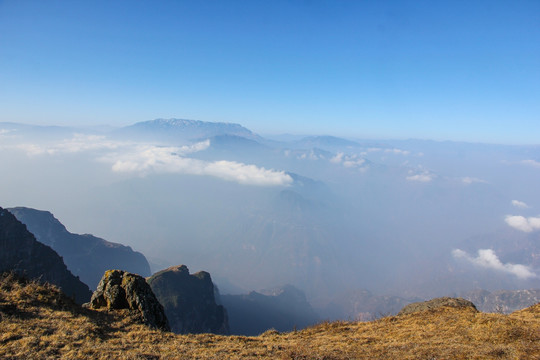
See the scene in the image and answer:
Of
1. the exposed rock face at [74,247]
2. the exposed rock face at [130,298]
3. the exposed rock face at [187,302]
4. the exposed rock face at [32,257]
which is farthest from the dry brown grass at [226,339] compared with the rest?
the exposed rock face at [74,247]

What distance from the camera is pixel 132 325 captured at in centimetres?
1403

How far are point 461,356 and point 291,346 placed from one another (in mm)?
7482

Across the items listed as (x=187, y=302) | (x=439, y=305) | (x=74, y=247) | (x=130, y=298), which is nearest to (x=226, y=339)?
(x=130, y=298)

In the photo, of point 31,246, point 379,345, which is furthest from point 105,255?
point 379,345

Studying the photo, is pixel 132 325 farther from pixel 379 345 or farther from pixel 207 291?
pixel 207 291

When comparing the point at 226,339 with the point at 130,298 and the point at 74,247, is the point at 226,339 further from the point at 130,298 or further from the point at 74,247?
the point at 74,247

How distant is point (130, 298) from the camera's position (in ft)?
52.6

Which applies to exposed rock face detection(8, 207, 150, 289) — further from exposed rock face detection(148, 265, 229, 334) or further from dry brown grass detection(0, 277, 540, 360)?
dry brown grass detection(0, 277, 540, 360)

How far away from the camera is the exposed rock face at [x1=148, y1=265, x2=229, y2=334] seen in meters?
113

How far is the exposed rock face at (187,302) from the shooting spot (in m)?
113

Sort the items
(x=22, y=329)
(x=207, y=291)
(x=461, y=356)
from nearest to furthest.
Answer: (x=461, y=356) < (x=22, y=329) < (x=207, y=291)

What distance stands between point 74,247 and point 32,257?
4754 inches

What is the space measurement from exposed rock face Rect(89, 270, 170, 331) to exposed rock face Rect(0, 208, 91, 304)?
74.1 meters

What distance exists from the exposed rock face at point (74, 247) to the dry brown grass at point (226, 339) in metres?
186
